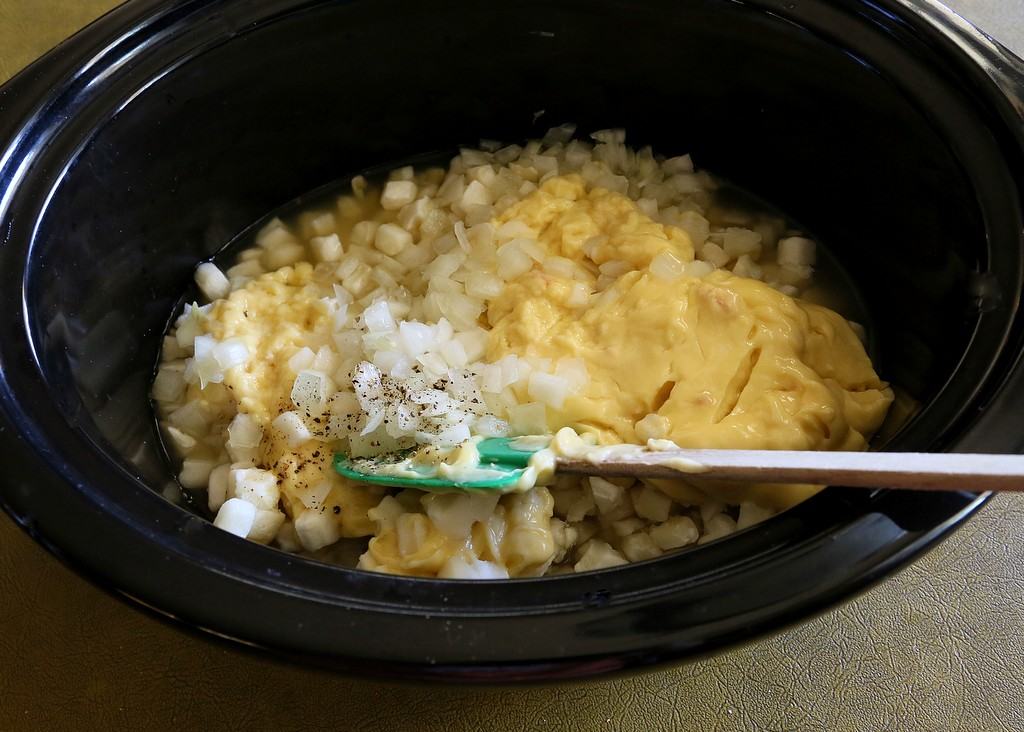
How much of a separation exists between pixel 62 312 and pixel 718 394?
1.02m

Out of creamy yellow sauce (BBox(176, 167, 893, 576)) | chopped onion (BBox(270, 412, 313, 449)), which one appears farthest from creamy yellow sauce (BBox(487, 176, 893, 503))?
chopped onion (BBox(270, 412, 313, 449))

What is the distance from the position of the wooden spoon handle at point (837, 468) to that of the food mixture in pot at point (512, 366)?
0.18 meters

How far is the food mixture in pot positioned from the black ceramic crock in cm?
12

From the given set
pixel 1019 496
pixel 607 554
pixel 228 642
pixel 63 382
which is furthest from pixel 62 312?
pixel 1019 496

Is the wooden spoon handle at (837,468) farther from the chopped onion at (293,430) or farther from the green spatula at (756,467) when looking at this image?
the chopped onion at (293,430)

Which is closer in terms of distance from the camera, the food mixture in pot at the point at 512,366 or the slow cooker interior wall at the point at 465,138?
the food mixture in pot at the point at 512,366

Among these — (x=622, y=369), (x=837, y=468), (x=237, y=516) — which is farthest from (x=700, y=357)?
(x=237, y=516)

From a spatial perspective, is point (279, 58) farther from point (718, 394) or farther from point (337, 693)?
point (337, 693)

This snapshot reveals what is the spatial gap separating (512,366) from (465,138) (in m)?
0.68

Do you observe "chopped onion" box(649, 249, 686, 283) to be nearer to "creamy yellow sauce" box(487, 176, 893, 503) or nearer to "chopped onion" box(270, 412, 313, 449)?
"creamy yellow sauce" box(487, 176, 893, 503)

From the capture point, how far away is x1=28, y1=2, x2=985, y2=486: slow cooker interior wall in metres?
1.35

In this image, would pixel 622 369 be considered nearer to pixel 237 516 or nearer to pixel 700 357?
pixel 700 357

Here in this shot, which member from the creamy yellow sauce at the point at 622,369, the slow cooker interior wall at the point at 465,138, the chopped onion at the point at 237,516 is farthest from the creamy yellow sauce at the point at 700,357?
the chopped onion at the point at 237,516

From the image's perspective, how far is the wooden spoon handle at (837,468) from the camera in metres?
0.85
